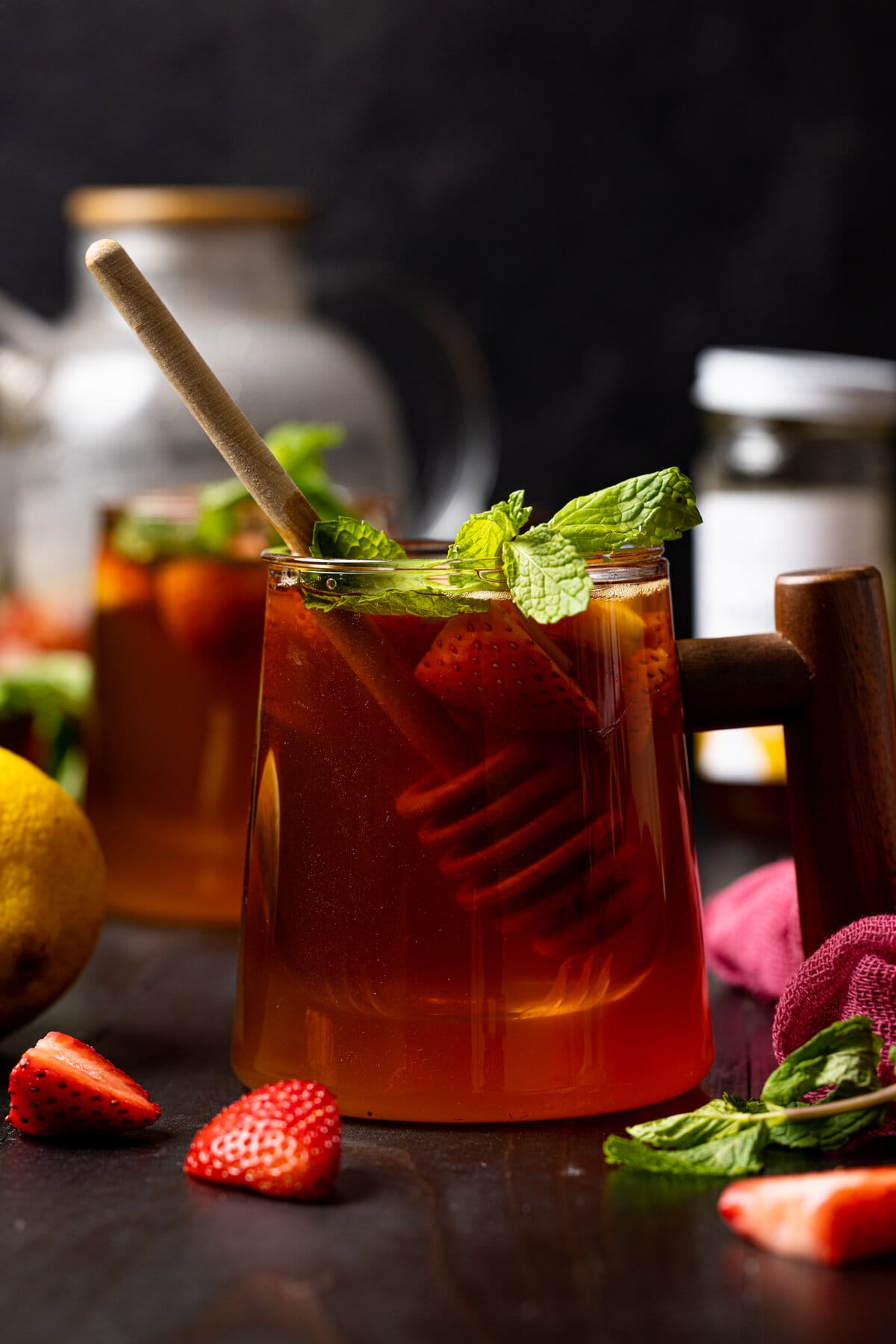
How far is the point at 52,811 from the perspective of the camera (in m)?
0.70

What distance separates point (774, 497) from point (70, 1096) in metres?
0.74

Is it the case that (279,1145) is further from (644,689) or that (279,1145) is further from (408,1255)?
A: (644,689)

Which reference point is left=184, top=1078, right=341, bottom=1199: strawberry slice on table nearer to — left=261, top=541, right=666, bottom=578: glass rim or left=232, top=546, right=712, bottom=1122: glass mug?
left=232, top=546, right=712, bottom=1122: glass mug

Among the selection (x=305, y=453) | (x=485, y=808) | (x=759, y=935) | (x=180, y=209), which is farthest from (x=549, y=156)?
(x=485, y=808)

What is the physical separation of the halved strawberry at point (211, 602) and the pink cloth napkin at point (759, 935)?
0.31m

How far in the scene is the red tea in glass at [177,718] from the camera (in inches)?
37.0

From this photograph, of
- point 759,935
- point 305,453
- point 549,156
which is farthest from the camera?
point 549,156

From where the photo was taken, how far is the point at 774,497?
3.81 feet

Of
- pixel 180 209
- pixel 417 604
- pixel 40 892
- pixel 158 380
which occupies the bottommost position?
pixel 40 892

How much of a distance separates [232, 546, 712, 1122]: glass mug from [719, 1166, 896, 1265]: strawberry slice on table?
4.4 inches

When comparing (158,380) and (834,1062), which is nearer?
(834,1062)

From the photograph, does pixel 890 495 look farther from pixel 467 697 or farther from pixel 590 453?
pixel 467 697

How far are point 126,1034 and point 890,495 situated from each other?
80 cm

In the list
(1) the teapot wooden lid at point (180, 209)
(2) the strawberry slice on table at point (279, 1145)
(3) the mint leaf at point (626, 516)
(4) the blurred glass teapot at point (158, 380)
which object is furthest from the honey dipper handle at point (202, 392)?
(1) the teapot wooden lid at point (180, 209)
